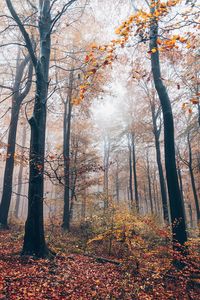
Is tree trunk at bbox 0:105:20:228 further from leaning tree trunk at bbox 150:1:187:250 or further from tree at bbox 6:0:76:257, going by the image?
leaning tree trunk at bbox 150:1:187:250

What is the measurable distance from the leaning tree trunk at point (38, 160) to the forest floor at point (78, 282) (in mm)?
414

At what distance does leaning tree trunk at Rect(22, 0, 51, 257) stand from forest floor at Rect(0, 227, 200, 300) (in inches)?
16.3

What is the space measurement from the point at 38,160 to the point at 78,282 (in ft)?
10.7

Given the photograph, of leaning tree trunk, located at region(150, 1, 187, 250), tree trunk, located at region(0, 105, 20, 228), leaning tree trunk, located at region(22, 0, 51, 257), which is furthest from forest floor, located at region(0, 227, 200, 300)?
tree trunk, located at region(0, 105, 20, 228)

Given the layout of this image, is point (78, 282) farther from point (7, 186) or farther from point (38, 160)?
point (7, 186)

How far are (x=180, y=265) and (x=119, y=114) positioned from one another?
52.2ft

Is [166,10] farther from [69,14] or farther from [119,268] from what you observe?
[69,14]

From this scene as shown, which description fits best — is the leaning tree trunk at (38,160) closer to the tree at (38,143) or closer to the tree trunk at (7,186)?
the tree at (38,143)

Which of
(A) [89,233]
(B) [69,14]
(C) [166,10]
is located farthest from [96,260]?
(B) [69,14]

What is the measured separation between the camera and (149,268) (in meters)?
5.27

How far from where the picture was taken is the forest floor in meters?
3.93

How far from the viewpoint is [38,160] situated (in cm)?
555

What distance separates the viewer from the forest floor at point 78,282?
155 inches

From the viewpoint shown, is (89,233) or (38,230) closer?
(38,230)
